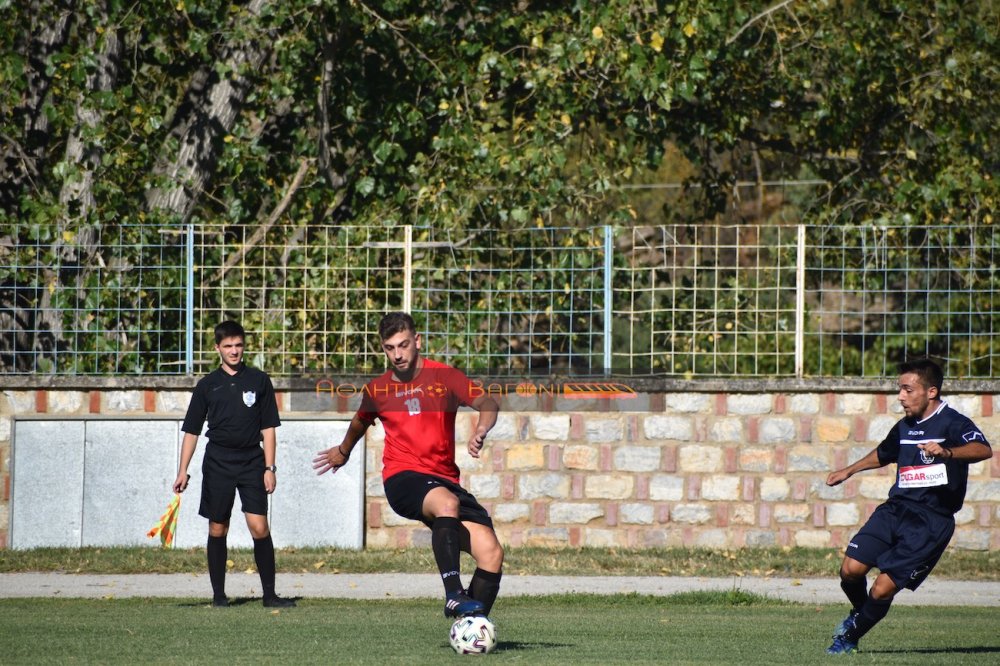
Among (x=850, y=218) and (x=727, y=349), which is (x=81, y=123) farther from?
(x=850, y=218)

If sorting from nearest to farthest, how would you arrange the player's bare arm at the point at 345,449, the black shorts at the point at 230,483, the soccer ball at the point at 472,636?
the soccer ball at the point at 472,636
the player's bare arm at the point at 345,449
the black shorts at the point at 230,483

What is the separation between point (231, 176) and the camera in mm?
14969

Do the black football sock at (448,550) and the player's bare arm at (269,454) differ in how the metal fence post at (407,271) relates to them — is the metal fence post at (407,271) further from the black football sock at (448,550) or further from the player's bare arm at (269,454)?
the black football sock at (448,550)

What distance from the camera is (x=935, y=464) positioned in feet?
24.5

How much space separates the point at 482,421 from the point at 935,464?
244 cm

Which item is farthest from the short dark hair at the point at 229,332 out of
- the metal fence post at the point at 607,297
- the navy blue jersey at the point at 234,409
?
the metal fence post at the point at 607,297

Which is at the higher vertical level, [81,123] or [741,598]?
[81,123]

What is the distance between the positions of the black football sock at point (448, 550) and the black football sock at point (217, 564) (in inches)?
114

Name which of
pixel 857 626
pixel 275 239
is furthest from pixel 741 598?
pixel 275 239

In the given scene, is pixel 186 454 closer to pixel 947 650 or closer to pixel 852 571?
pixel 852 571

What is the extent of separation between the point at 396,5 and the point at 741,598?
7.29 meters

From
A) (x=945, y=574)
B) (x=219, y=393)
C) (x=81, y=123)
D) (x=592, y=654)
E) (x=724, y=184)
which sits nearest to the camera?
(x=592, y=654)

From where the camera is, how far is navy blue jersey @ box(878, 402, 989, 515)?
→ 7465mm

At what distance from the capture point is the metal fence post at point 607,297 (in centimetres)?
1274
